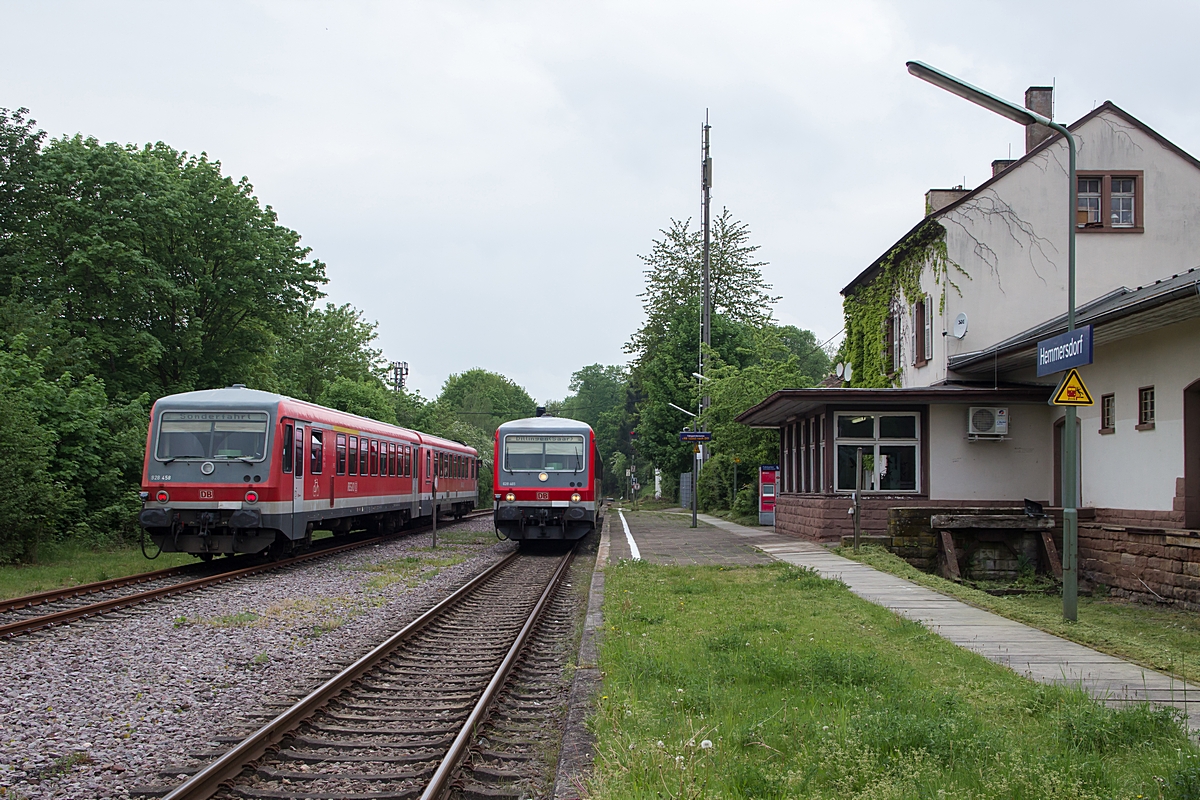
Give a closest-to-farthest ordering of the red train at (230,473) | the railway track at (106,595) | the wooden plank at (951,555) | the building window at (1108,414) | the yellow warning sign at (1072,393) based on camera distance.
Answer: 1. the railway track at (106,595)
2. the yellow warning sign at (1072,393)
3. the red train at (230,473)
4. the wooden plank at (951,555)
5. the building window at (1108,414)

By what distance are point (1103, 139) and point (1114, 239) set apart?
239cm

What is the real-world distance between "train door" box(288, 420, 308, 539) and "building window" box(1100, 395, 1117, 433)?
14.5m

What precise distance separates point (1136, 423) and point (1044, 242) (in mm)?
8233

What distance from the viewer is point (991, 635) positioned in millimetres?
9680

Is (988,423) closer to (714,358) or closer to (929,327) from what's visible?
(929,327)

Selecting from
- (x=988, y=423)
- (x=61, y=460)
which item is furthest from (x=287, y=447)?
(x=988, y=423)

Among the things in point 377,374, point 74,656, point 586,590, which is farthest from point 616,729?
point 377,374

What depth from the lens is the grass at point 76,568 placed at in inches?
545

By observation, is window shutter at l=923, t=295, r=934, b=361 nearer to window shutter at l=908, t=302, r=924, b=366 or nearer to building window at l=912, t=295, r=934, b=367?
building window at l=912, t=295, r=934, b=367

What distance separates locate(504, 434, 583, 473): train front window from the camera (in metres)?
21.6

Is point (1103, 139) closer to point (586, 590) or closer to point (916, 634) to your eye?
point (586, 590)

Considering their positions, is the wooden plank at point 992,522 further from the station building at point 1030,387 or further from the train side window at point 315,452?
the train side window at point 315,452

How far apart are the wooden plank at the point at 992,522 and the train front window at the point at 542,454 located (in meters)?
7.57

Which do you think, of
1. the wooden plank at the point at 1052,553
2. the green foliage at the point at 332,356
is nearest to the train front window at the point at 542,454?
the wooden plank at the point at 1052,553
